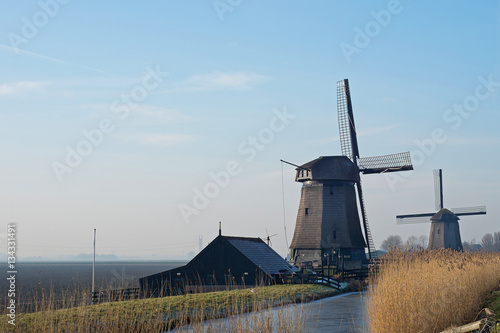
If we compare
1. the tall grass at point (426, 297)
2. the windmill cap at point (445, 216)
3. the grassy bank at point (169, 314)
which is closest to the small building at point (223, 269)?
the grassy bank at point (169, 314)

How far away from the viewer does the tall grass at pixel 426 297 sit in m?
11.1

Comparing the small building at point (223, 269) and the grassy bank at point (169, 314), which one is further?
the small building at point (223, 269)

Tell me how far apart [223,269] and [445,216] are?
45.8 meters

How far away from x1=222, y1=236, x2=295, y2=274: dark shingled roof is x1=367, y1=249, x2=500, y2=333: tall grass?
1545 cm

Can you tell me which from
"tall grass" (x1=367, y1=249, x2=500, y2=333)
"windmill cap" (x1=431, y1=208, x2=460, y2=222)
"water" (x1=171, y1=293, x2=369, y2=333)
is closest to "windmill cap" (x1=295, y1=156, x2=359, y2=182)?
"water" (x1=171, y1=293, x2=369, y2=333)

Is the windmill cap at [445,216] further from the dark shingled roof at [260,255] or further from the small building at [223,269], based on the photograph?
the small building at [223,269]

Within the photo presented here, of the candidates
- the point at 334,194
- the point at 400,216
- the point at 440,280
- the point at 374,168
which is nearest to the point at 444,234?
the point at 400,216

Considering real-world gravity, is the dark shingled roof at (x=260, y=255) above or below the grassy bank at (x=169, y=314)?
above

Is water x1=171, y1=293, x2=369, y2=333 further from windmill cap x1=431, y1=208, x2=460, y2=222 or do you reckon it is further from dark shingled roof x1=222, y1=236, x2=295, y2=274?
windmill cap x1=431, y1=208, x2=460, y2=222

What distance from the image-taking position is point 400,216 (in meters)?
74.8

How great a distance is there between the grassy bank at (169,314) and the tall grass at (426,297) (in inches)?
67.4

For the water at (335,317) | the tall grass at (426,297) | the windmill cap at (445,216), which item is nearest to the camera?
the tall grass at (426,297)

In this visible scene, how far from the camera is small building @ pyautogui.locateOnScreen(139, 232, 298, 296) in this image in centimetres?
3165

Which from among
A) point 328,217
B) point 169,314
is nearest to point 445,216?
point 328,217
